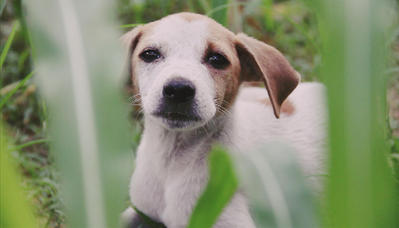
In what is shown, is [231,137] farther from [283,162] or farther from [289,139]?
[283,162]

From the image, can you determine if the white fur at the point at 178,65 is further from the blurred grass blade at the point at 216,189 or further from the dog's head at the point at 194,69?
the blurred grass blade at the point at 216,189

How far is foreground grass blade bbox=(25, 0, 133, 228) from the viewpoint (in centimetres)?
111

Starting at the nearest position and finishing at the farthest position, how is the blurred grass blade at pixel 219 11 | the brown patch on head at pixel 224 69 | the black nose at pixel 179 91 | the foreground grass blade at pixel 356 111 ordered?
the foreground grass blade at pixel 356 111, the black nose at pixel 179 91, the brown patch on head at pixel 224 69, the blurred grass blade at pixel 219 11

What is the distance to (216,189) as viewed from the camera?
1324 millimetres

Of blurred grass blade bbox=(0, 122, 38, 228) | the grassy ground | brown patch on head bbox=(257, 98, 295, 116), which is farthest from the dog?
blurred grass blade bbox=(0, 122, 38, 228)

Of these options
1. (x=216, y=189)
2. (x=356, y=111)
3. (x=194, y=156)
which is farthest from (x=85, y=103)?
(x=194, y=156)

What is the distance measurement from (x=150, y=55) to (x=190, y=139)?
0.45 m

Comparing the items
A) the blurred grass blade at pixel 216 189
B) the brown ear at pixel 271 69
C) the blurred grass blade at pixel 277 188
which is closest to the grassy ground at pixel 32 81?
the brown ear at pixel 271 69

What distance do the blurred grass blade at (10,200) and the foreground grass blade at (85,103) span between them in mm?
111

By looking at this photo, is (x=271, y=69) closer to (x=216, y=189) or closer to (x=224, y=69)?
(x=224, y=69)

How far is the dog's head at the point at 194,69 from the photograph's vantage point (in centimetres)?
204

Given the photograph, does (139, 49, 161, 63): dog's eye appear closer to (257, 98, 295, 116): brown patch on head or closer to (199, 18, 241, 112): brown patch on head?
(199, 18, 241, 112): brown patch on head

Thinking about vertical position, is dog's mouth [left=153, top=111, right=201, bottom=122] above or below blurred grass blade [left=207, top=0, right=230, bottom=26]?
below

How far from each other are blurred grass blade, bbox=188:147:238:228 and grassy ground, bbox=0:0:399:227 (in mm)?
1302
